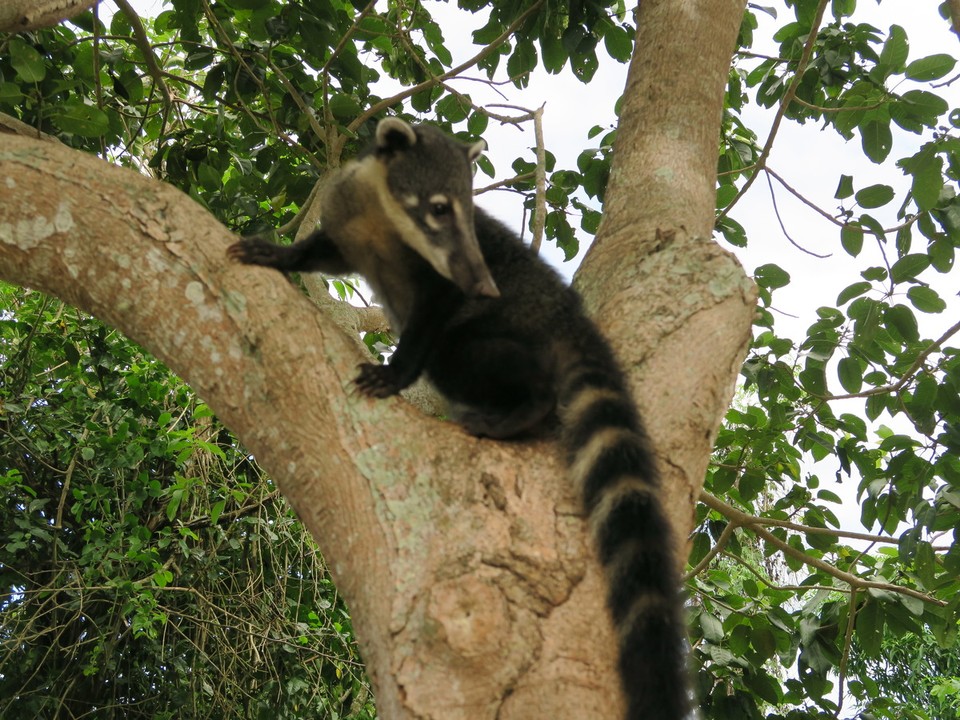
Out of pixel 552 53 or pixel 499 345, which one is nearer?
pixel 499 345

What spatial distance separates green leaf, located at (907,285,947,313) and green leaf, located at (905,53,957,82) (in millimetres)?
940

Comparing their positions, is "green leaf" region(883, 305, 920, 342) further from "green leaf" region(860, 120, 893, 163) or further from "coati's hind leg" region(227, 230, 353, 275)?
"coati's hind leg" region(227, 230, 353, 275)

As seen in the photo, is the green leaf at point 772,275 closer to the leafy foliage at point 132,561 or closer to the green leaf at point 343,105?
the green leaf at point 343,105

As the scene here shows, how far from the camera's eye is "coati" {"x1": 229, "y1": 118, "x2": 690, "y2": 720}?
2148mm

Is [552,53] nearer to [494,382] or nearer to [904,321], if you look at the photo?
[904,321]

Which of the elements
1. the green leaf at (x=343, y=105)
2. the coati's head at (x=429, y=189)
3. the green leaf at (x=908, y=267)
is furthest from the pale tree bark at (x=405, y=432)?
the green leaf at (x=343, y=105)

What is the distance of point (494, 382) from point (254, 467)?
3.81m

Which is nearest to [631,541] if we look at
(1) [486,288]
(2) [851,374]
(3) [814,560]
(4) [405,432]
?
(4) [405,432]

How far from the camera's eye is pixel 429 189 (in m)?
3.83

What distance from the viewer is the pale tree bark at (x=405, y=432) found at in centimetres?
199

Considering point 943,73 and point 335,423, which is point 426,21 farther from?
point 335,423

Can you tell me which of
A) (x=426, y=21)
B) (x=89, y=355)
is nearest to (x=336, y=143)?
(x=426, y=21)

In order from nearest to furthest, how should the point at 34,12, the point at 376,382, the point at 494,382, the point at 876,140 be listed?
1. the point at 376,382
2. the point at 494,382
3. the point at 34,12
4. the point at 876,140

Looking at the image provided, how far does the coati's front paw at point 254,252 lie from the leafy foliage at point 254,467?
1227mm
